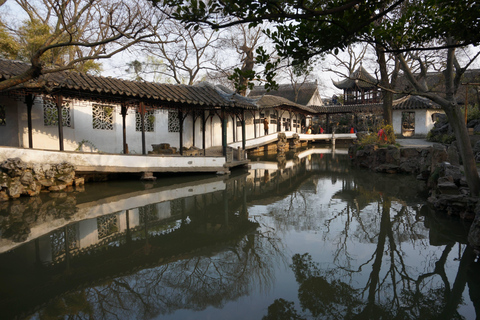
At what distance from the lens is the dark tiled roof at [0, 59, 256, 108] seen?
8.62 m

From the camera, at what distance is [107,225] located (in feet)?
19.6

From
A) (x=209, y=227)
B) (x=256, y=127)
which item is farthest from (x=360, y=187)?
(x=256, y=127)

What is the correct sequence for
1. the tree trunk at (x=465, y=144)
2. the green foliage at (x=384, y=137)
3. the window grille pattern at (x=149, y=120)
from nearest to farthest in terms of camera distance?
the tree trunk at (x=465, y=144)
the window grille pattern at (x=149, y=120)
the green foliage at (x=384, y=137)

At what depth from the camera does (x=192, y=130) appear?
51.4 feet

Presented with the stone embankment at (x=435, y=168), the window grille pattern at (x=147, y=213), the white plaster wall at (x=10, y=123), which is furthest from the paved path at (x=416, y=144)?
the white plaster wall at (x=10, y=123)

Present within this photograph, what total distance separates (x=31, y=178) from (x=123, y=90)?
334cm

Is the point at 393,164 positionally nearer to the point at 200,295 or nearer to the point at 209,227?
the point at 209,227

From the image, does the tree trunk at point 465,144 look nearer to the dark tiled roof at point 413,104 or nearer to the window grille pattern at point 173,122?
the window grille pattern at point 173,122

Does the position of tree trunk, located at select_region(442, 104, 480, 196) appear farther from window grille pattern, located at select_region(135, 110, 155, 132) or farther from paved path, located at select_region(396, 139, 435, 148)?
window grille pattern, located at select_region(135, 110, 155, 132)

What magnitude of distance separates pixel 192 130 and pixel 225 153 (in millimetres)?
3783

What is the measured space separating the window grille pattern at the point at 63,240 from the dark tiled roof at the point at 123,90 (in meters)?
3.39

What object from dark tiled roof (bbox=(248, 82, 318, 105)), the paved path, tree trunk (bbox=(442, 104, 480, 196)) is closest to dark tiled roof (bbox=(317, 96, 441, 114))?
dark tiled roof (bbox=(248, 82, 318, 105))

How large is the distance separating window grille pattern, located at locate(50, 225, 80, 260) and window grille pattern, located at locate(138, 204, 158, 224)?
3.85ft

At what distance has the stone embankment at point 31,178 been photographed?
7684 millimetres
